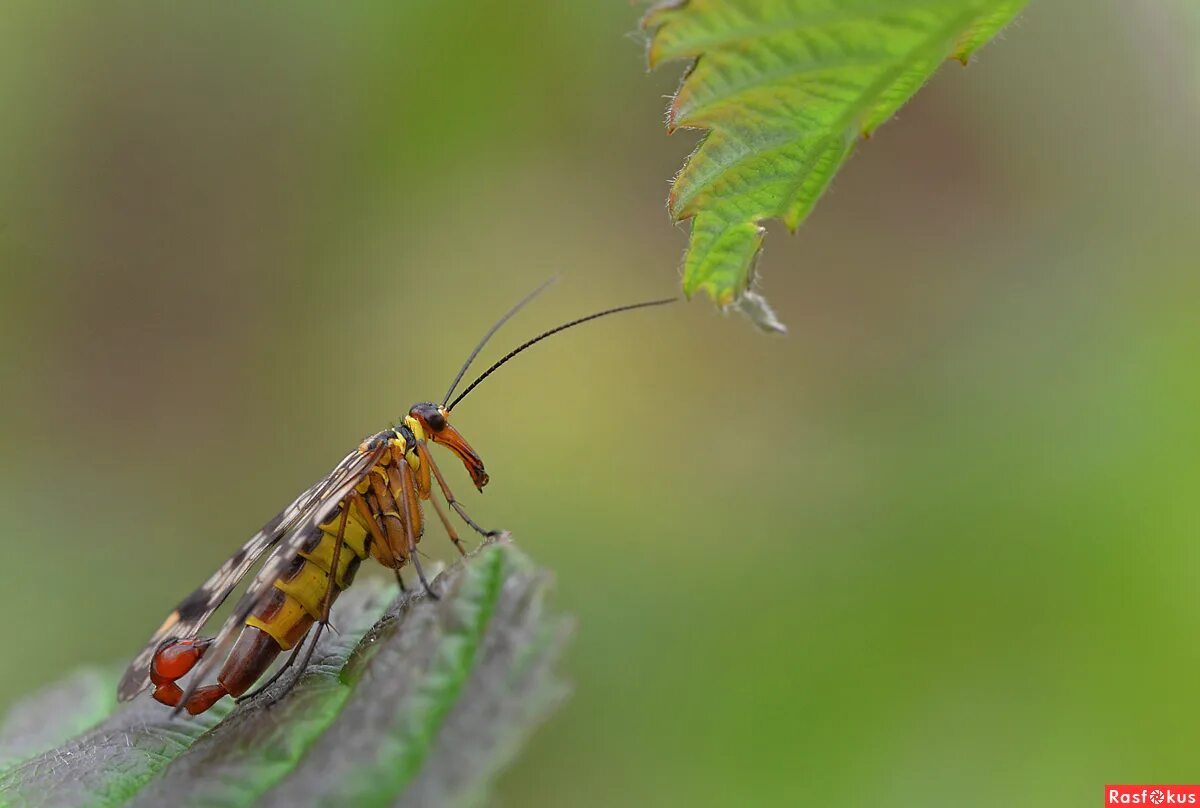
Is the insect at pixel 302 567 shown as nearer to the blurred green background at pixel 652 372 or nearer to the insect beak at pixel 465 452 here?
the insect beak at pixel 465 452

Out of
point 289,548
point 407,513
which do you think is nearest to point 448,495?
point 407,513

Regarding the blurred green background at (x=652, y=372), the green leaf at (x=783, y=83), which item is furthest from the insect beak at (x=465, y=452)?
the blurred green background at (x=652, y=372)

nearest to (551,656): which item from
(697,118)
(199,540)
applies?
(697,118)

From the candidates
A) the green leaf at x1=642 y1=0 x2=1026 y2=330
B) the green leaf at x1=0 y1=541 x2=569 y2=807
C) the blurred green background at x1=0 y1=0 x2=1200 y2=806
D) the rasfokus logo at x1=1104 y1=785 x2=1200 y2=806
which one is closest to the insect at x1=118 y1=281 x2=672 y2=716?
the green leaf at x1=0 y1=541 x2=569 y2=807

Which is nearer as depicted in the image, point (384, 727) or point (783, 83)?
point (384, 727)

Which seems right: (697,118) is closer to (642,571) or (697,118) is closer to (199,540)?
(642,571)

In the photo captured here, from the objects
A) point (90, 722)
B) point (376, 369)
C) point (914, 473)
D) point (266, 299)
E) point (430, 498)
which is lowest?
point (90, 722)

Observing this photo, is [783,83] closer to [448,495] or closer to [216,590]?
[448,495]
